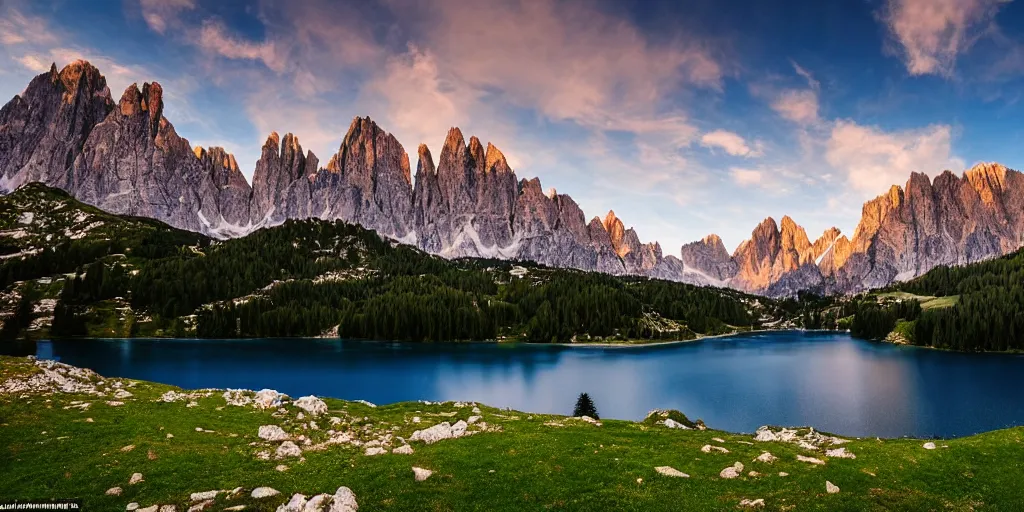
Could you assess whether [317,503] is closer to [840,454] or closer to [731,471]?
[731,471]

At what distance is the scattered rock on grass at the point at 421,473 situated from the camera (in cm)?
2080

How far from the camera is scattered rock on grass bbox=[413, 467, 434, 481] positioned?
20.8m

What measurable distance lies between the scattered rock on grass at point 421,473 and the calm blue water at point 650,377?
56156 millimetres

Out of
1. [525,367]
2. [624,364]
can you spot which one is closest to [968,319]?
[624,364]

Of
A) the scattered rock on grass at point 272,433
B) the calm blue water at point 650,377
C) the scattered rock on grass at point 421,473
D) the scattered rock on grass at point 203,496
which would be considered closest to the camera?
the scattered rock on grass at point 203,496

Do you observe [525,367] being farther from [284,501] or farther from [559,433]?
[284,501]

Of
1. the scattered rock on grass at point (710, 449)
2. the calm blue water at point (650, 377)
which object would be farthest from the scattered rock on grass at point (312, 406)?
the calm blue water at point (650, 377)

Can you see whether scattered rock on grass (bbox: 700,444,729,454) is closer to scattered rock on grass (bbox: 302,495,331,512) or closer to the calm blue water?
scattered rock on grass (bbox: 302,495,331,512)

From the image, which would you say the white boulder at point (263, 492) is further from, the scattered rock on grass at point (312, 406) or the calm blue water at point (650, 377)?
the calm blue water at point (650, 377)

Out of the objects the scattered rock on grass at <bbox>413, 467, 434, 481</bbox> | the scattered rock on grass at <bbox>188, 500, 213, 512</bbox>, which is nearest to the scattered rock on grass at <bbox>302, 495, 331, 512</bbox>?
the scattered rock on grass at <bbox>188, 500, 213, 512</bbox>

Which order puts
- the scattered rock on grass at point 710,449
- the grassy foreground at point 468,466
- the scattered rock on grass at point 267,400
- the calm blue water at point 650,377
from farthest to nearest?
the calm blue water at point 650,377, the scattered rock on grass at point 267,400, the scattered rock on grass at point 710,449, the grassy foreground at point 468,466

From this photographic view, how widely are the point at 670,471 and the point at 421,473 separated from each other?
10.7 m

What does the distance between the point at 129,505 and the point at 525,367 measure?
11356cm

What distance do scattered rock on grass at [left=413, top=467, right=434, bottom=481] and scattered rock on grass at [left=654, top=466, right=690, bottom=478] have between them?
9.89 m
